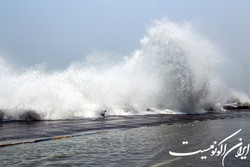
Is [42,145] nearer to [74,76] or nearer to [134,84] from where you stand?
[74,76]

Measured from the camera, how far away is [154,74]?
121ft

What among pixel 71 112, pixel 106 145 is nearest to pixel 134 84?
pixel 71 112

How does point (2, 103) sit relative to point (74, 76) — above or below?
below

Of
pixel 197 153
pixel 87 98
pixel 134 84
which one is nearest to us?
pixel 197 153

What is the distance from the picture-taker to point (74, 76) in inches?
1096

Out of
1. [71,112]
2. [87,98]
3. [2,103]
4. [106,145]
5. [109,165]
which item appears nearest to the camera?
[109,165]

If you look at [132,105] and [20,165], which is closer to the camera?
[20,165]

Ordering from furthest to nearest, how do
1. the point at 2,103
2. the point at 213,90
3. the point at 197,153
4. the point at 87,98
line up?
1. the point at 213,90
2. the point at 87,98
3. the point at 2,103
4. the point at 197,153

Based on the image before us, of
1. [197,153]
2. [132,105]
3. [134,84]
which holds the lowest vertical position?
[197,153]

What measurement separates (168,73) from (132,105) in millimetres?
7416

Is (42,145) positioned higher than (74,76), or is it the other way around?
(74,76)

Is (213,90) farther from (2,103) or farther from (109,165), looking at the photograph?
(109,165)

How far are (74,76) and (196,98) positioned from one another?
60.1 ft

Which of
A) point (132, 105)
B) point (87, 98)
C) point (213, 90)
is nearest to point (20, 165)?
point (87, 98)
